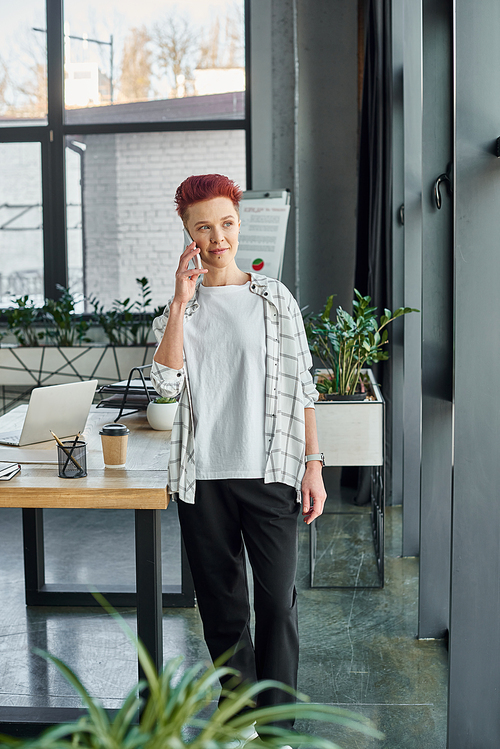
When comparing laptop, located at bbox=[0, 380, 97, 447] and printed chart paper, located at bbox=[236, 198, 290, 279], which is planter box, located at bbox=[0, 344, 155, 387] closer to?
printed chart paper, located at bbox=[236, 198, 290, 279]

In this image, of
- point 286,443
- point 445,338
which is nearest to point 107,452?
point 286,443

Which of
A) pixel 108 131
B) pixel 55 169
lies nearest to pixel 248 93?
pixel 108 131

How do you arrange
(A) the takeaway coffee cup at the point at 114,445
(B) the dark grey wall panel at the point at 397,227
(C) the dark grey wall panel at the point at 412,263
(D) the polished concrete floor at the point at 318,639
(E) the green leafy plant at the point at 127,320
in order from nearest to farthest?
(A) the takeaway coffee cup at the point at 114,445
(D) the polished concrete floor at the point at 318,639
(C) the dark grey wall panel at the point at 412,263
(B) the dark grey wall panel at the point at 397,227
(E) the green leafy plant at the point at 127,320

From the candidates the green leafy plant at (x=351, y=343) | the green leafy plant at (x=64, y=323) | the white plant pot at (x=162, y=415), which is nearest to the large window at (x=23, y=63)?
the green leafy plant at (x=64, y=323)

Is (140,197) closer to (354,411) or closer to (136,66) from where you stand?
(136,66)

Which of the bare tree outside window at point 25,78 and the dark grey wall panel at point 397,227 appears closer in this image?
the dark grey wall panel at point 397,227

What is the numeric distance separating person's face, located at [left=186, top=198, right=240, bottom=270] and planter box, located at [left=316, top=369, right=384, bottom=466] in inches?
49.1

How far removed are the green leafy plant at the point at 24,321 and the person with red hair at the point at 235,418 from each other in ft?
11.4

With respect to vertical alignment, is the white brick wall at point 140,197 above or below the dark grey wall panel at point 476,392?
above

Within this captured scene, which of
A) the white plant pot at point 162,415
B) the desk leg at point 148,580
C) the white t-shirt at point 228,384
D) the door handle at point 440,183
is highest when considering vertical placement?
the door handle at point 440,183

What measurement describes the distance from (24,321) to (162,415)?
Answer: 115 inches

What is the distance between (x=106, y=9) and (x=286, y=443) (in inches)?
186

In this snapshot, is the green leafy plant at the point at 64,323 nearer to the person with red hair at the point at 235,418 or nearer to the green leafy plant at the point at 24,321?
the green leafy plant at the point at 24,321

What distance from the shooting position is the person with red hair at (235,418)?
166 centimetres
